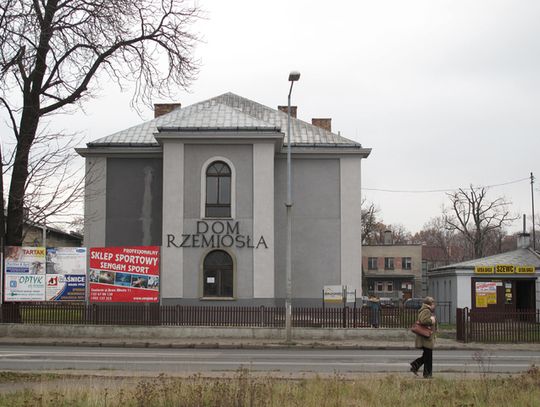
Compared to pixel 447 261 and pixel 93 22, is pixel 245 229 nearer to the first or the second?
pixel 93 22

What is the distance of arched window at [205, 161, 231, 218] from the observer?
32.0 metres

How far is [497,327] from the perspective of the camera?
80.3ft

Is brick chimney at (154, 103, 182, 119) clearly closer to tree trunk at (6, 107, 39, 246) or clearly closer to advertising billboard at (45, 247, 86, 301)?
tree trunk at (6, 107, 39, 246)

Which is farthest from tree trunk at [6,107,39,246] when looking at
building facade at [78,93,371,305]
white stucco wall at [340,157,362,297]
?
white stucco wall at [340,157,362,297]

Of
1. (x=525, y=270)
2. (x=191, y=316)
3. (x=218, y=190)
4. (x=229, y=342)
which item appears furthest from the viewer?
(x=525, y=270)

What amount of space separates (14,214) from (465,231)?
5376 cm

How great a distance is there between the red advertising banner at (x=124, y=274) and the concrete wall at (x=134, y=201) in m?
9.25

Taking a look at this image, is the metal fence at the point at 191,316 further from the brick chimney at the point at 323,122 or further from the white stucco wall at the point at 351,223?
the brick chimney at the point at 323,122

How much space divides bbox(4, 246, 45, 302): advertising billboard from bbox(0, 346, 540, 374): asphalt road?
3612 mm

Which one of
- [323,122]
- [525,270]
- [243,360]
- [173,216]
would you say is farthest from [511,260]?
[243,360]

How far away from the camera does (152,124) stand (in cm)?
3891

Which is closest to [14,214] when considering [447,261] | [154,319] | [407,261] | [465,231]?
[154,319]

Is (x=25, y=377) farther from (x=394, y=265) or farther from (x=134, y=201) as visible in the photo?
(x=394, y=265)

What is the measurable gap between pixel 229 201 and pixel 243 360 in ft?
47.8
